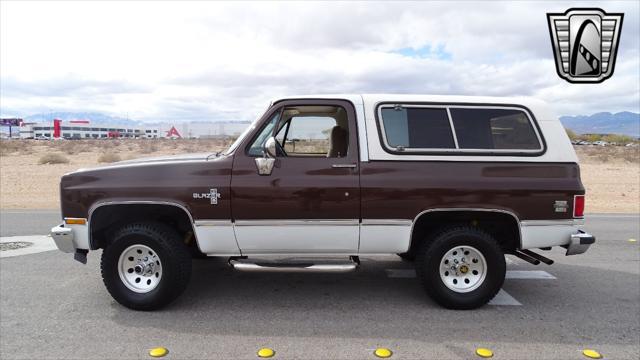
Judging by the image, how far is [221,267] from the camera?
5.89 m

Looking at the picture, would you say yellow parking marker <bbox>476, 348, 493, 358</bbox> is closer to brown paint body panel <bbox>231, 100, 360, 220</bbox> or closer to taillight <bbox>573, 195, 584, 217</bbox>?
brown paint body panel <bbox>231, 100, 360, 220</bbox>

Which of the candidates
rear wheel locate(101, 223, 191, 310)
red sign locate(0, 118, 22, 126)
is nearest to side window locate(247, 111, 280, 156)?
rear wheel locate(101, 223, 191, 310)

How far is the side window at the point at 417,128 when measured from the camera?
4465 mm

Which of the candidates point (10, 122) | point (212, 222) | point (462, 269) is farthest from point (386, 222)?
point (10, 122)

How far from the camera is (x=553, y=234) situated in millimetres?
4434

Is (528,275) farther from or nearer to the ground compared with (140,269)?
nearer to the ground

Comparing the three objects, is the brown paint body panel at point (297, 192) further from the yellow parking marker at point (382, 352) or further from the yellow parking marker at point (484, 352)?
the yellow parking marker at point (484, 352)

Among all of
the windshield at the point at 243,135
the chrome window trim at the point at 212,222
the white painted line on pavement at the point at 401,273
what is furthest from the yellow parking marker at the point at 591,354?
the windshield at the point at 243,135

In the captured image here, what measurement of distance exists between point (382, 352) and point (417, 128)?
2.17 meters

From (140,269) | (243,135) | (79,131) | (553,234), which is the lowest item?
(140,269)

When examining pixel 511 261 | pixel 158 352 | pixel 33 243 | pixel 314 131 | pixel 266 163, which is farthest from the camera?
pixel 33 243

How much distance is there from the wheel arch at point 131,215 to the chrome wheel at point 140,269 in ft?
1.16

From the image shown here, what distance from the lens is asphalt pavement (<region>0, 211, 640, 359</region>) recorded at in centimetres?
369

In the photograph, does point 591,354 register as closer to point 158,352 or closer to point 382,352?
point 382,352
